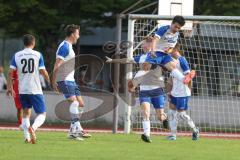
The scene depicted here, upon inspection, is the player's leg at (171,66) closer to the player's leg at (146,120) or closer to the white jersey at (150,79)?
the white jersey at (150,79)

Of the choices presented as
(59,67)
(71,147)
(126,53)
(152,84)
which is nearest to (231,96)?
(126,53)

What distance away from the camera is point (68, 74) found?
54.6 feet

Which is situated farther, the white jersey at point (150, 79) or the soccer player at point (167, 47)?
Answer: the white jersey at point (150, 79)

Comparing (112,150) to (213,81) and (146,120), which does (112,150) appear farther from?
(213,81)

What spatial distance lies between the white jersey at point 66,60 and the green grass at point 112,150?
4.36ft

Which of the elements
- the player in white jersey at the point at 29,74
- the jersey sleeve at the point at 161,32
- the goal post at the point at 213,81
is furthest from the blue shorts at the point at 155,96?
the goal post at the point at 213,81

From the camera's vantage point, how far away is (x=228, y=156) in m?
13.2

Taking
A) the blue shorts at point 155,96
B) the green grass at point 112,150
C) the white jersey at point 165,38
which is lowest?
the green grass at point 112,150

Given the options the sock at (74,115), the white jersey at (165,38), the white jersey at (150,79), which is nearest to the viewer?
the white jersey at (165,38)

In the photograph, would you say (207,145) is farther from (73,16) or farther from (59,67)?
(73,16)

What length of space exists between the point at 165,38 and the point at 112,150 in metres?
3.63

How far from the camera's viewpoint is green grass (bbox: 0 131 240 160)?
41.1 ft

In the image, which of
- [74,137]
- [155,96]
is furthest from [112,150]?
[155,96]

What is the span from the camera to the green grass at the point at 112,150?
12523 mm
